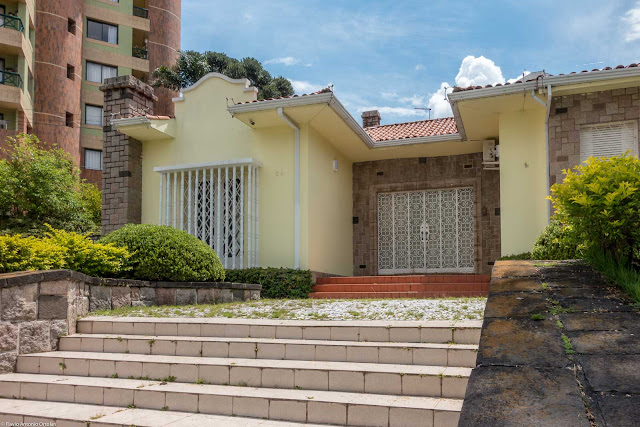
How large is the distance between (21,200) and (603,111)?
17956mm

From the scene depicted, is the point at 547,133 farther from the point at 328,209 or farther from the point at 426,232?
the point at 328,209

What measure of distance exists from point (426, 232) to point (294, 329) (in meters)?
8.95

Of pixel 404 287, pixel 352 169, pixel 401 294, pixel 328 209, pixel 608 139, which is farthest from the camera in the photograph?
pixel 352 169

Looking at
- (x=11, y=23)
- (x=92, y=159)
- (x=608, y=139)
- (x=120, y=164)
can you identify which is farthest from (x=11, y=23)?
(x=608, y=139)

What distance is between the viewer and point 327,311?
7746 millimetres

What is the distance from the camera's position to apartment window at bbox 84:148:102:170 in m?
30.3

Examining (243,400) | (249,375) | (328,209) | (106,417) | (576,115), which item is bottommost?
(106,417)

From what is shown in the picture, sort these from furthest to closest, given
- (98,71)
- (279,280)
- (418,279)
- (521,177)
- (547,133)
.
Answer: (98,71), (418,279), (279,280), (521,177), (547,133)

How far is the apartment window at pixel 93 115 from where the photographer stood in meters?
30.6

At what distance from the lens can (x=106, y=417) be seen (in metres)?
4.89

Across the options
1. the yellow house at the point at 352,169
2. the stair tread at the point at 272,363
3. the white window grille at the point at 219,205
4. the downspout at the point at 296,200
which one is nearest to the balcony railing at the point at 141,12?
the yellow house at the point at 352,169

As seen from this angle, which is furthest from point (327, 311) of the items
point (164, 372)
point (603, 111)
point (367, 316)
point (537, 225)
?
point (603, 111)

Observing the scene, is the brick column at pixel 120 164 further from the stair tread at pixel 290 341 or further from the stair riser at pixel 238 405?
the stair riser at pixel 238 405

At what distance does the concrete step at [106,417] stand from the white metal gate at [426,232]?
1036 cm
